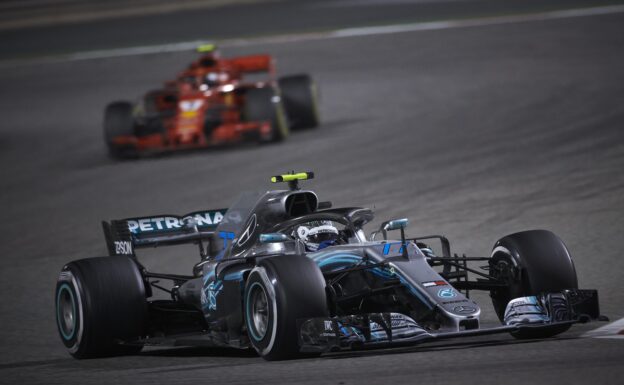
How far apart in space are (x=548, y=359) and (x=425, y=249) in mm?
2043

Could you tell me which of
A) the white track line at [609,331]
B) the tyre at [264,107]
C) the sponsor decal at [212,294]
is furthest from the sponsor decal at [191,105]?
the white track line at [609,331]

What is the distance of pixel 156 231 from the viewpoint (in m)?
11.9

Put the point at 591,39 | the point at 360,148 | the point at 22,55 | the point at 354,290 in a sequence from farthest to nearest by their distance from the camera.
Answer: the point at 22,55 < the point at 591,39 < the point at 360,148 < the point at 354,290

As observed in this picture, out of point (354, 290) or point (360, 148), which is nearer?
point (354, 290)

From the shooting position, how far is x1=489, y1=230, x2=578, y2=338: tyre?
9430 millimetres

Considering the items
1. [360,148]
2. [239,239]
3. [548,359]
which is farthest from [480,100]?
[548,359]

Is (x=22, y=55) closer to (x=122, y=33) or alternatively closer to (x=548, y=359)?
(x=122, y=33)

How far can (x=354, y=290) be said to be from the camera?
952 centimetres

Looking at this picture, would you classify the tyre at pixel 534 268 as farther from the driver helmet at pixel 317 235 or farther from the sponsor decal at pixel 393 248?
the driver helmet at pixel 317 235

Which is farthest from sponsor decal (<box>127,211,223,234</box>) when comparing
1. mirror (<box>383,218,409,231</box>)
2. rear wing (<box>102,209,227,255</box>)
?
mirror (<box>383,218,409,231</box>)

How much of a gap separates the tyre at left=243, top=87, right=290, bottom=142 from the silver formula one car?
10.1 metres

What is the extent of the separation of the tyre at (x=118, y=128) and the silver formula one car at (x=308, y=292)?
1035 cm

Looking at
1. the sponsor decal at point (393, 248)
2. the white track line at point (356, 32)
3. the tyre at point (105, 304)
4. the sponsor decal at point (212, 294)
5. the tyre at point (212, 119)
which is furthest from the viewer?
the white track line at point (356, 32)

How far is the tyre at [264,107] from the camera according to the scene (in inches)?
836
